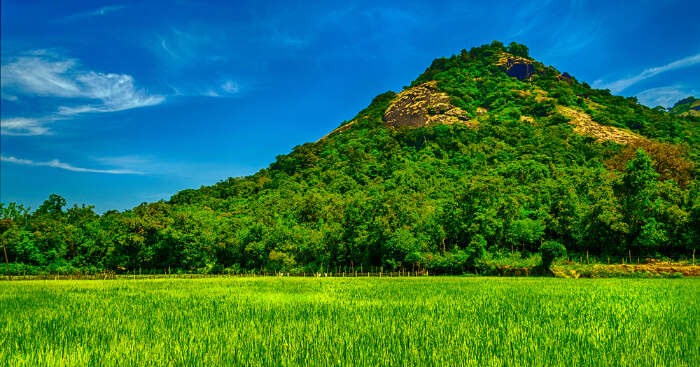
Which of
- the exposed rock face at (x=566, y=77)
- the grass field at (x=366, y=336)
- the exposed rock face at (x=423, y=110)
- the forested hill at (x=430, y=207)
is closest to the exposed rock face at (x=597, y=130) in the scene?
the forested hill at (x=430, y=207)

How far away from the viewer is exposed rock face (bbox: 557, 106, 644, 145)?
10432 centimetres

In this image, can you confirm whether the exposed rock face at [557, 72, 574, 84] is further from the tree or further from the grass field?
the grass field

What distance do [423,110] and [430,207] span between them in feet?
323

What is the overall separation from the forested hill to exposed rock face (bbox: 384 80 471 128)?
192 inches

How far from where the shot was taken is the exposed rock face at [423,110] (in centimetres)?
14312

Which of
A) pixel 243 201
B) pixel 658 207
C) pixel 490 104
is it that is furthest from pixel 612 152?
pixel 243 201

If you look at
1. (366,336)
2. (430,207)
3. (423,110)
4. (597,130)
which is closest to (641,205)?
(430,207)

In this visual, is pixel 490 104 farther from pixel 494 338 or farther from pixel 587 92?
pixel 494 338

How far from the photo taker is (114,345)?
642cm

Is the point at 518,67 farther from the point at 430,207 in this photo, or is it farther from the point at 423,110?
the point at 430,207

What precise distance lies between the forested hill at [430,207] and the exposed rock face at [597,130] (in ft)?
2.25

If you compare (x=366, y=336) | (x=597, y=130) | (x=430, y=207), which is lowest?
(x=366, y=336)

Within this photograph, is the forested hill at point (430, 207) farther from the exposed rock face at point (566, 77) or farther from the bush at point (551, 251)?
the exposed rock face at point (566, 77)

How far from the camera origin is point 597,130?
112m
